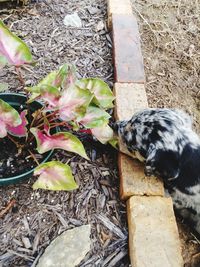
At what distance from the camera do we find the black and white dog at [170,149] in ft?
8.39

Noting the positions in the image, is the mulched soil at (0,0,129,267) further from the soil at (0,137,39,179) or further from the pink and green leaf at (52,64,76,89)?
the pink and green leaf at (52,64,76,89)

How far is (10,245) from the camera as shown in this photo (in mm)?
2258

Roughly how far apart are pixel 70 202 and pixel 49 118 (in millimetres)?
519

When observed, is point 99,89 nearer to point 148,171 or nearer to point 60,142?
point 60,142

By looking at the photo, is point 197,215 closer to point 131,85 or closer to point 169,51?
point 131,85

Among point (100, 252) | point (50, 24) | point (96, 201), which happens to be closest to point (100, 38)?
point (50, 24)

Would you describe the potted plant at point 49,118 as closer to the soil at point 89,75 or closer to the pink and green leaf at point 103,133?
the pink and green leaf at point 103,133

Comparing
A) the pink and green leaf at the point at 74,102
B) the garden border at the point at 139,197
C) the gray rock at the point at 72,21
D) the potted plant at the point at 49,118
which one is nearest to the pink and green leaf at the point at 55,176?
the potted plant at the point at 49,118

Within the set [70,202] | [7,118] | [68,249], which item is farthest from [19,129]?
[68,249]

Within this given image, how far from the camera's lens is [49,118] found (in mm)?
2527

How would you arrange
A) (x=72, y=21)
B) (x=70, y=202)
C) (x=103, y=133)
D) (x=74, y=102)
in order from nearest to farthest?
(x=74, y=102), (x=70, y=202), (x=103, y=133), (x=72, y=21)

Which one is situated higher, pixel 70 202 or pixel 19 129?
pixel 19 129

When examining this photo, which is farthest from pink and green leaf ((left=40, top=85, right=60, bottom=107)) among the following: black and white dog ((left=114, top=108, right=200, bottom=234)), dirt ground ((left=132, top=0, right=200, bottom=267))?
dirt ground ((left=132, top=0, right=200, bottom=267))

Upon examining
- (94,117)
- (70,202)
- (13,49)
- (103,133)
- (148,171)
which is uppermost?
(13,49)
